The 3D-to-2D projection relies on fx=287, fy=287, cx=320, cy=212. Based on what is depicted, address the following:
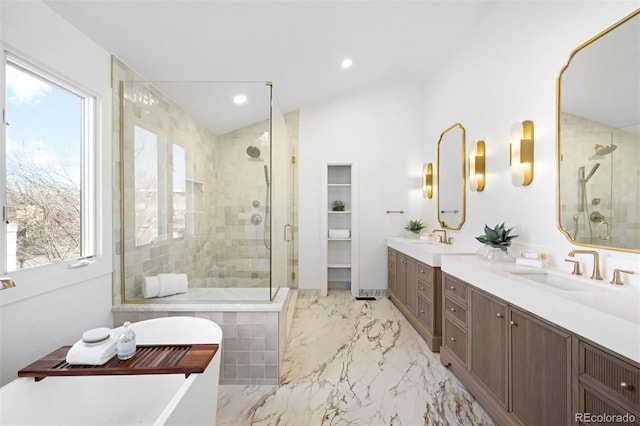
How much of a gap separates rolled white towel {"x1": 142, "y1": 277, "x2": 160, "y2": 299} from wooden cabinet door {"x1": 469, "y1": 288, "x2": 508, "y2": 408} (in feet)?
7.63

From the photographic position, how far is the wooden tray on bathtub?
126 centimetres

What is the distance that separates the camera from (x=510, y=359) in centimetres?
154

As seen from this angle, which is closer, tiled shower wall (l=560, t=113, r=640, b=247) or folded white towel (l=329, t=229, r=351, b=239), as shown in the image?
tiled shower wall (l=560, t=113, r=640, b=247)

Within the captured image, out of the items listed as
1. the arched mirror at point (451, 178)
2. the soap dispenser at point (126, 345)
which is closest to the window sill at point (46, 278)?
the soap dispenser at point (126, 345)

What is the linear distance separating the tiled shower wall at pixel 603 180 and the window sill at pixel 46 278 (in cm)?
307

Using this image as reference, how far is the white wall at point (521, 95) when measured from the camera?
1.78 m

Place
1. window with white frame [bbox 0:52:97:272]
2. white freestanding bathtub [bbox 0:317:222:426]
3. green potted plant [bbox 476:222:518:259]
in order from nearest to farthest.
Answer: white freestanding bathtub [bbox 0:317:222:426], window with white frame [bbox 0:52:97:272], green potted plant [bbox 476:222:518:259]

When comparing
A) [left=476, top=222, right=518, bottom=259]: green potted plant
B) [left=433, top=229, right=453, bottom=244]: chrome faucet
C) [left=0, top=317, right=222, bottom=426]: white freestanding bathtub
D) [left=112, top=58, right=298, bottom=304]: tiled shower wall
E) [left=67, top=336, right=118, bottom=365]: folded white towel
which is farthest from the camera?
[left=433, top=229, right=453, bottom=244]: chrome faucet

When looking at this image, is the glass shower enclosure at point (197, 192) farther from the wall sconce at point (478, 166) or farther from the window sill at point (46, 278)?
the wall sconce at point (478, 166)

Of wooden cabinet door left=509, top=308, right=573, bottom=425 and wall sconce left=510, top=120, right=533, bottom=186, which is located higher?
wall sconce left=510, top=120, right=533, bottom=186

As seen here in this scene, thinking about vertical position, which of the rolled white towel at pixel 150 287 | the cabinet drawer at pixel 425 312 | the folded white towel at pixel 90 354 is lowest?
the cabinet drawer at pixel 425 312

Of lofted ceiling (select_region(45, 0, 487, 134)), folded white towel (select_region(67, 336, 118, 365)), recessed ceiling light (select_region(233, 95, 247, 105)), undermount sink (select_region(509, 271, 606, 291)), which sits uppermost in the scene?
lofted ceiling (select_region(45, 0, 487, 134))

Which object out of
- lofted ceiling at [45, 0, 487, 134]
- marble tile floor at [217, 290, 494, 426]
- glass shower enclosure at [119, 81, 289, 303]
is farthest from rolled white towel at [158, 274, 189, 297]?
lofted ceiling at [45, 0, 487, 134]

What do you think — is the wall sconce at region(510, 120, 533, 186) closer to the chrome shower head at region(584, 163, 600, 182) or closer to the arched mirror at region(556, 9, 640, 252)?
the arched mirror at region(556, 9, 640, 252)
